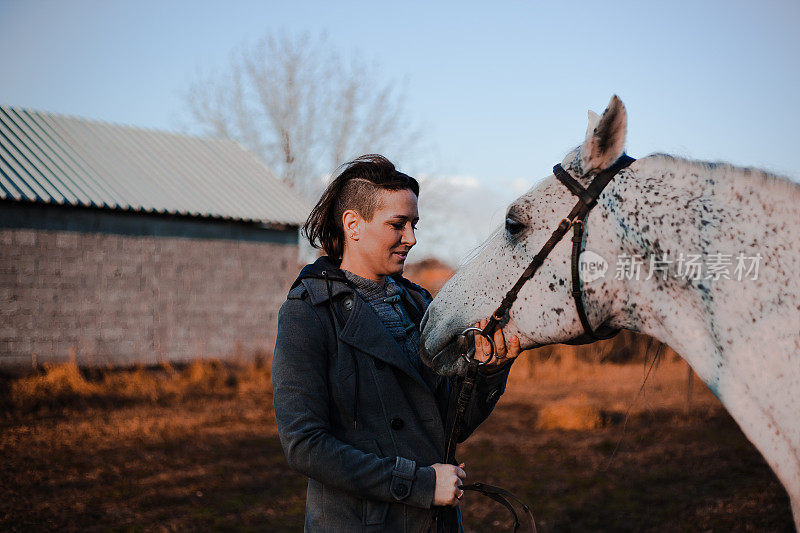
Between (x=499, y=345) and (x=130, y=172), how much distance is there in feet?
43.7

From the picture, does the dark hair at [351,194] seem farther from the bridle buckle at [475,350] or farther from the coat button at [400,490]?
the coat button at [400,490]

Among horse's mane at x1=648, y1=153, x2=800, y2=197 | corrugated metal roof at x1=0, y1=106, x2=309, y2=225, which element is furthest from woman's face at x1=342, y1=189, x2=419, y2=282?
corrugated metal roof at x1=0, y1=106, x2=309, y2=225

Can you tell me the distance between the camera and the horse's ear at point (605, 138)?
1584mm

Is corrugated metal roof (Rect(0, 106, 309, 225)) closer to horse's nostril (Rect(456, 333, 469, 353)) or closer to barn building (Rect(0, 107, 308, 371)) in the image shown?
barn building (Rect(0, 107, 308, 371))

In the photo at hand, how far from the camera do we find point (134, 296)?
1202 cm

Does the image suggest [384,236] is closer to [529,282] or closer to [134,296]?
[529,282]

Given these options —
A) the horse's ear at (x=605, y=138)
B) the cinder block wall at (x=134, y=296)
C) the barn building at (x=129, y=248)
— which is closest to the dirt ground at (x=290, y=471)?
the cinder block wall at (x=134, y=296)

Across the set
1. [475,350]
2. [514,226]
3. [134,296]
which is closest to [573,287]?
[514,226]

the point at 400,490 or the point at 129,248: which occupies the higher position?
the point at 400,490

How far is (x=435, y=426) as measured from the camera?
1935mm

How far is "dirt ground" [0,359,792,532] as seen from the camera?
542cm

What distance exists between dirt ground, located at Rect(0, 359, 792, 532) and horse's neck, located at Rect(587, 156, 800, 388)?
245cm

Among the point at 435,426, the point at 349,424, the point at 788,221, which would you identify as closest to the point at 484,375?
the point at 435,426

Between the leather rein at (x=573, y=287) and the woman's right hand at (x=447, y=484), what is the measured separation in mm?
Answer: 84
